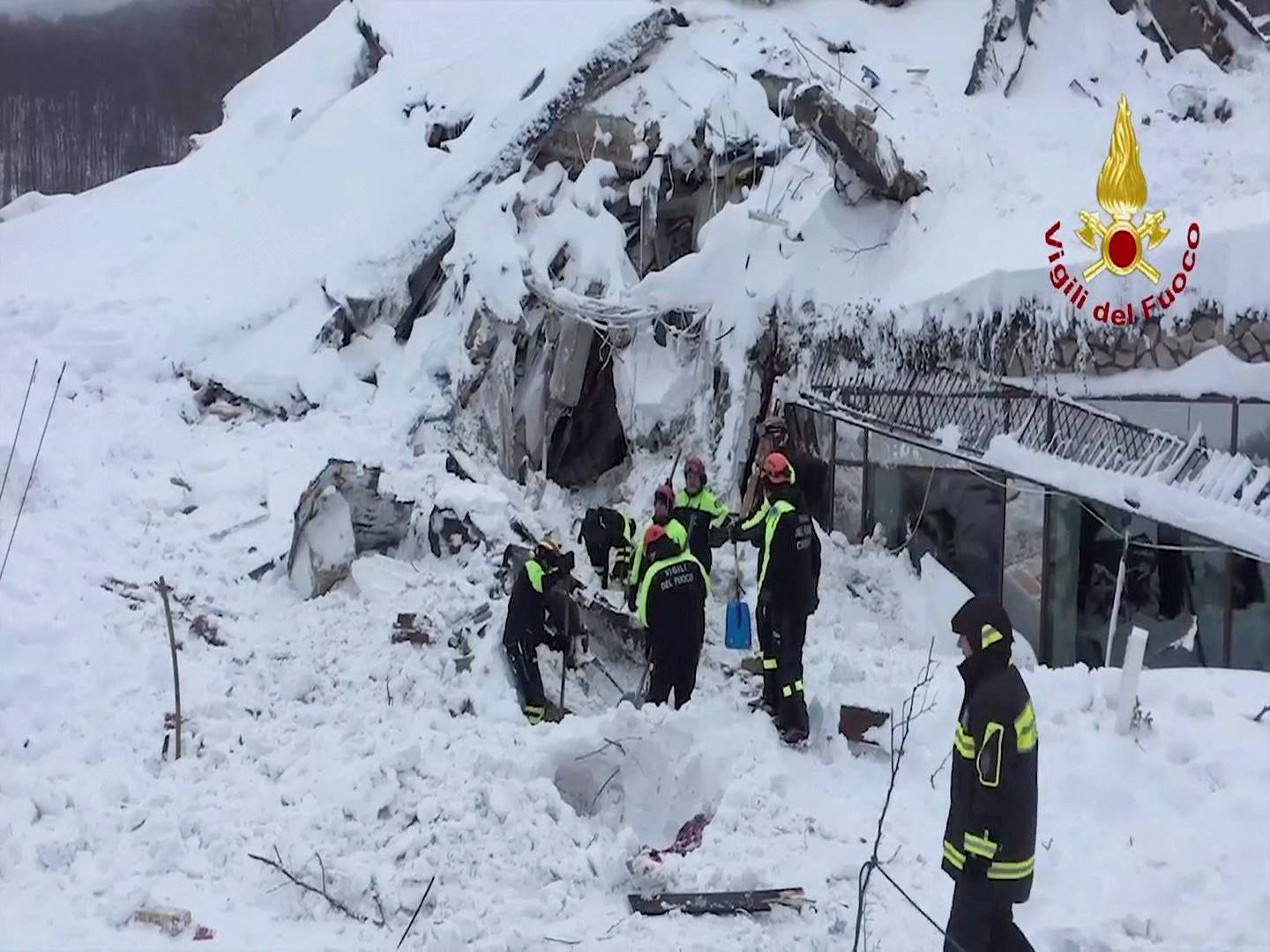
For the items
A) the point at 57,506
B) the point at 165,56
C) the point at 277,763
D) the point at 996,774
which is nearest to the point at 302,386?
the point at 57,506

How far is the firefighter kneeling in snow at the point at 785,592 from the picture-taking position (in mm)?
6914

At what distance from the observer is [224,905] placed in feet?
16.3

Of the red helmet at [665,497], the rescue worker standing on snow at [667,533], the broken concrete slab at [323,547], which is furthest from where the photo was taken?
the broken concrete slab at [323,547]

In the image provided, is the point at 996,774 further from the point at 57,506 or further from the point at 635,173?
the point at 635,173

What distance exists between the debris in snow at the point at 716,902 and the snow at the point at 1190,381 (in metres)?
5.63

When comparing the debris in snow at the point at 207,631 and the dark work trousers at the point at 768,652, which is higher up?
the dark work trousers at the point at 768,652

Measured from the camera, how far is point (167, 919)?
15.7 feet

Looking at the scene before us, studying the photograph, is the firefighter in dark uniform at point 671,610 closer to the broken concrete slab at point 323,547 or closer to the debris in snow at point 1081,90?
the broken concrete slab at point 323,547

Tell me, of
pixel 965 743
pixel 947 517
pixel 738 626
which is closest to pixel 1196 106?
pixel 947 517

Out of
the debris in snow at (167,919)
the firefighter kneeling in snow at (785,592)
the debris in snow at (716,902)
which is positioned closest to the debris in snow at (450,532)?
the firefighter kneeling in snow at (785,592)

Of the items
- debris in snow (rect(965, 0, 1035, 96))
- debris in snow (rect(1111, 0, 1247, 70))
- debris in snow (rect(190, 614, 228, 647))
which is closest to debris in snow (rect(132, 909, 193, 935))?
debris in snow (rect(190, 614, 228, 647))

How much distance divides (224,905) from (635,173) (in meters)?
10.3

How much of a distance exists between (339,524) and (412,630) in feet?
4.94

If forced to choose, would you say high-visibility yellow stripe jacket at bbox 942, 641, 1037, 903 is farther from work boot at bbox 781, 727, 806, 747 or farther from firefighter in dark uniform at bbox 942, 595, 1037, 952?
work boot at bbox 781, 727, 806, 747
